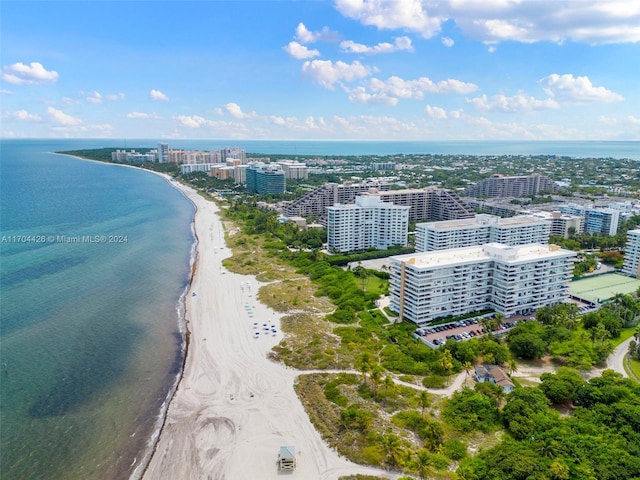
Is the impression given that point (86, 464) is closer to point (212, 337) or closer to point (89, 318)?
point (212, 337)

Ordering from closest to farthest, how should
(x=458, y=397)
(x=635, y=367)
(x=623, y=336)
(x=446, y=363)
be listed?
(x=458, y=397) < (x=446, y=363) < (x=635, y=367) < (x=623, y=336)

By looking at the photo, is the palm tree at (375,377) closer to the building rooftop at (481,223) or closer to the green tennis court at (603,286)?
the green tennis court at (603,286)

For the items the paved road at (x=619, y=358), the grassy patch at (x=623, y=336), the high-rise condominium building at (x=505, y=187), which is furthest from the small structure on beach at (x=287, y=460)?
the high-rise condominium building at (x=505, y=187)

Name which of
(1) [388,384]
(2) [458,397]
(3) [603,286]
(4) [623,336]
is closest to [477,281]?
(4) [623,336]

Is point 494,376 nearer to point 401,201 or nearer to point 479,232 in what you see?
point 479,232

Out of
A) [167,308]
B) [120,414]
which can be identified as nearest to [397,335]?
[120,414]

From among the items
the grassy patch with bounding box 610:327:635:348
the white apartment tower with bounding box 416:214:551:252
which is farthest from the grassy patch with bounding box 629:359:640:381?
the white apartment tower with bounding box 416:214:551:252
